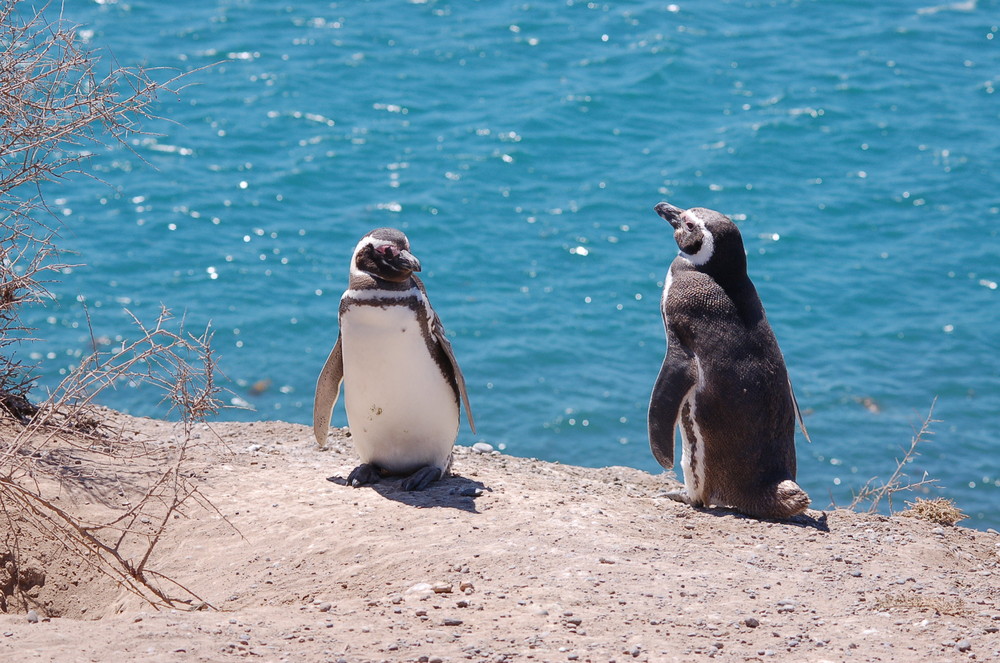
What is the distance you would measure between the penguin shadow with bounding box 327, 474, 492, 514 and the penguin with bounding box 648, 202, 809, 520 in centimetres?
99

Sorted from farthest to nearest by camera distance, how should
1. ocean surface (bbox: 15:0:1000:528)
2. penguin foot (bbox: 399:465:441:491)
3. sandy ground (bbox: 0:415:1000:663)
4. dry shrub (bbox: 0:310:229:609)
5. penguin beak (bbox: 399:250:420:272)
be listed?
ocean surface (bbox: 15:0:1000:528), penguin foot (bbox: 399:465:441:491), penguin beak (bbox: 399:250:420:272), dry shrub (bbox: 0:310:229:609), sandy ground (bbox: 0:415:1000:663)

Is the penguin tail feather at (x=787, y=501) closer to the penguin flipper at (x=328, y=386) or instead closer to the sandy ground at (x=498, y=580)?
the sandy ground at (x=498, y=580)

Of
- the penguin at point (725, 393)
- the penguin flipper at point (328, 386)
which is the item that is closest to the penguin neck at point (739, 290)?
the penguin at point (725, 393)

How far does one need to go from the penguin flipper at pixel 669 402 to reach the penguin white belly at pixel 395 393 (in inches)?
43.4

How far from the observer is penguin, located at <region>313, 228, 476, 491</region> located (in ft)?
19.6

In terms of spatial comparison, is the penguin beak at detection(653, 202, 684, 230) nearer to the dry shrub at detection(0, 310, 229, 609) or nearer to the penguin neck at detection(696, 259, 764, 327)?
the penguin neck at detection(696, 259, 764, 327)

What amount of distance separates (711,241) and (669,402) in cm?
89

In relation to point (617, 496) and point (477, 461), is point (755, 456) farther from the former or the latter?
point (477, 461)

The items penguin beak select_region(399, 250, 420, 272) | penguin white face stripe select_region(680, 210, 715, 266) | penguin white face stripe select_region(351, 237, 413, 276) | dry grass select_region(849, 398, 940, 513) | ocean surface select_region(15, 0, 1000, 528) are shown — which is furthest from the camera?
ocean surface select_region(15, 0, 1000, 528)

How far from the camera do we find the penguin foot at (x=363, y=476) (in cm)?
622

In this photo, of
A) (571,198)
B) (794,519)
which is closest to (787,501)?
(794,519)

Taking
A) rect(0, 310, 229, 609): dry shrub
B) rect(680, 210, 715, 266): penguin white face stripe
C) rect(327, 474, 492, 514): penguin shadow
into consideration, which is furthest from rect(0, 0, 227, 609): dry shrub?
rect(680, 210, 715, 266): penguin white face stripe

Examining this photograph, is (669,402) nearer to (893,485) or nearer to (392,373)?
(392,373)

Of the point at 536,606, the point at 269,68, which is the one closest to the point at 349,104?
the point at 269,68
